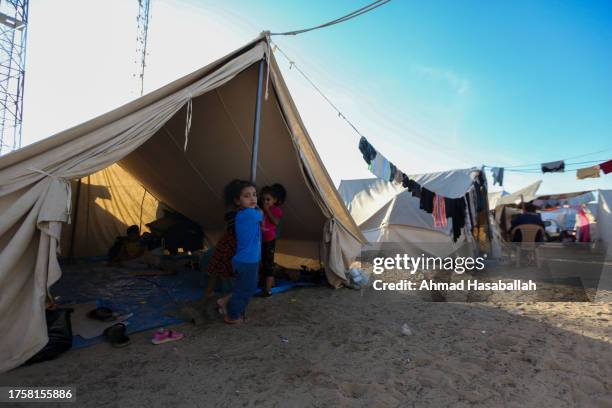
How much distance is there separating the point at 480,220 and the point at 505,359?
5.73 m

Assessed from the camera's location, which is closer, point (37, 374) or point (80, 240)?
point (37, 374)

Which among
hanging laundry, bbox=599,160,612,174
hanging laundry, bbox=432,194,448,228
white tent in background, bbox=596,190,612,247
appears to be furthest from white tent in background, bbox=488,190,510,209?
hanging laundry, bbox=432,194,448,228

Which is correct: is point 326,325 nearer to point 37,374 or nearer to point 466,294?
point 37,374

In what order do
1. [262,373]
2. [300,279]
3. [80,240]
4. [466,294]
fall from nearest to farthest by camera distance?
[262,373] < [466,294] < [300,279] < [80,240]

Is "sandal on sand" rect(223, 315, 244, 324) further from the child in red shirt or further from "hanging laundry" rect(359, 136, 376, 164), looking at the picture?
"hanging laundry" rect(359, 136, 376, 164)

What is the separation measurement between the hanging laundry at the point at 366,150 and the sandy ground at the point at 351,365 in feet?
8.38

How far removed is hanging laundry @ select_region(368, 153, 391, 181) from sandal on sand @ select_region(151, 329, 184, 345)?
3.69 meters

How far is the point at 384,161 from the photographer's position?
5551 millimetres

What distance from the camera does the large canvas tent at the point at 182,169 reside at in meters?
2.13

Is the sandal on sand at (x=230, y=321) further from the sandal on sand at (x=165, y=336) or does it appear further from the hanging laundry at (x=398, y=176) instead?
the hanging laundry at (x=398, y=176)

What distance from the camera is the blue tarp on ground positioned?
313cm

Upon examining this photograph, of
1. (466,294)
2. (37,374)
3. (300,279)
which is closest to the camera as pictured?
(37,374)

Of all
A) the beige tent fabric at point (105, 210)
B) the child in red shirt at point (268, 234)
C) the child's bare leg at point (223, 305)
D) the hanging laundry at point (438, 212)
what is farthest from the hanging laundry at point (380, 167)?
the beige tent fabric at point (105, 210)

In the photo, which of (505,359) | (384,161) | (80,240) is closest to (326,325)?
(505,359)
